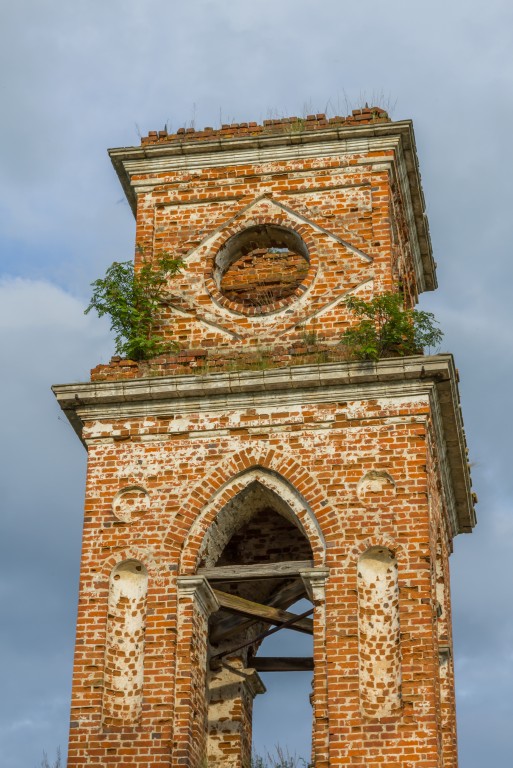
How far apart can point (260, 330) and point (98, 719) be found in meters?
4.55

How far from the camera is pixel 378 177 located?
18.8 metres

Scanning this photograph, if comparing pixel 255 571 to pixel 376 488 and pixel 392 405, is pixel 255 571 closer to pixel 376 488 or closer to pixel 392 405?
pixel 376 488

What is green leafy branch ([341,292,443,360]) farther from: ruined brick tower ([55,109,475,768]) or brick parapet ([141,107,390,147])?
brick parapet ([141,107,390,147])

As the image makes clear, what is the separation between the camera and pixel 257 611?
57.1ft

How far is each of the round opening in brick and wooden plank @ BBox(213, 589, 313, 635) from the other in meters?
3.24

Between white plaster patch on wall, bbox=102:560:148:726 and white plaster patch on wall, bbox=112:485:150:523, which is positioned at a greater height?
white plaster patch on wall, bbox=112:485:150:523

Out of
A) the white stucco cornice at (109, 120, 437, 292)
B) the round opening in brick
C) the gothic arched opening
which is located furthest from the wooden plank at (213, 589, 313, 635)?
the white stucco cornice at (109, 120, 437, 292)

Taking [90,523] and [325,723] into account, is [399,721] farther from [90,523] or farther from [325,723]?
[90,523]

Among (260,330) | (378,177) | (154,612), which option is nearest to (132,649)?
(154,612)

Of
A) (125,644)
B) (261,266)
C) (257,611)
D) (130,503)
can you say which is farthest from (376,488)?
(261,266)

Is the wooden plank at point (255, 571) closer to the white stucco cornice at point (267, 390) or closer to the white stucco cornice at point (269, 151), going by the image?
the white stucco cornice at point (267, 390)

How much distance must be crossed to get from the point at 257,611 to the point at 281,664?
140cm

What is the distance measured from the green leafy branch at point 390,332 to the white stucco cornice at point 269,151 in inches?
82.0

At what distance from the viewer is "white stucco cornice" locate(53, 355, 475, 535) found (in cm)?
1716
